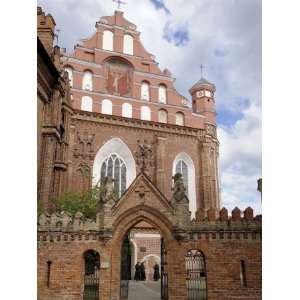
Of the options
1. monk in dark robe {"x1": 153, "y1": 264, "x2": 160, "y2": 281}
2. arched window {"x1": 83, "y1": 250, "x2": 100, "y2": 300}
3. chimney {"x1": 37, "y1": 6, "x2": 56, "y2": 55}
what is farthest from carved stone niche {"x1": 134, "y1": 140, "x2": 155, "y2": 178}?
arched window {"x1": 83, "y1": 250, "x2": 100, "y2": 300}

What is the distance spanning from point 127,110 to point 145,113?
1096mm

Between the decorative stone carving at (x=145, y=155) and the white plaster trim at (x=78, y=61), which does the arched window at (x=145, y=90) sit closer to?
the white plaster trim at (x=78, y=61)

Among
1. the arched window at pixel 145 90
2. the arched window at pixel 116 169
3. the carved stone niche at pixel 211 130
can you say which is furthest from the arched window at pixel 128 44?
the arched window at pixel 116 169

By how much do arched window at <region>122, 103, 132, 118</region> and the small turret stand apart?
5.37 m

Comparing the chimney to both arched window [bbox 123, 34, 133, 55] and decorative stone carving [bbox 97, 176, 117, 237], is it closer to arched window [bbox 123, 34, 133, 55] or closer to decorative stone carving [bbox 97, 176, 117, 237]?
decorative stone carving [bbox 97, 176, 117, 237]

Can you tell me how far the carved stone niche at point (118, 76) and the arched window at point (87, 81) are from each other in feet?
2.95

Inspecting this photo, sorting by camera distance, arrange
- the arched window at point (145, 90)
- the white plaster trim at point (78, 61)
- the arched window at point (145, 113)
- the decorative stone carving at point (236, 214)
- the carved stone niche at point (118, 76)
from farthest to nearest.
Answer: the arched window at point (145, 90) → the carved stone niche at point (118, 76) → the arched window at point (145, 113) → the white plaster trim at point (78, 61) → the decorative stone carving at point (236, 214)

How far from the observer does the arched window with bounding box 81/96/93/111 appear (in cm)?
2102

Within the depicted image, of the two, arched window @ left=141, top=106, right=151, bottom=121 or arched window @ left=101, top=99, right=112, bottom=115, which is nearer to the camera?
arched window @ left=101, top=99, right=112, bottom=115

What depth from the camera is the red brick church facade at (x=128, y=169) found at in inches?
332
